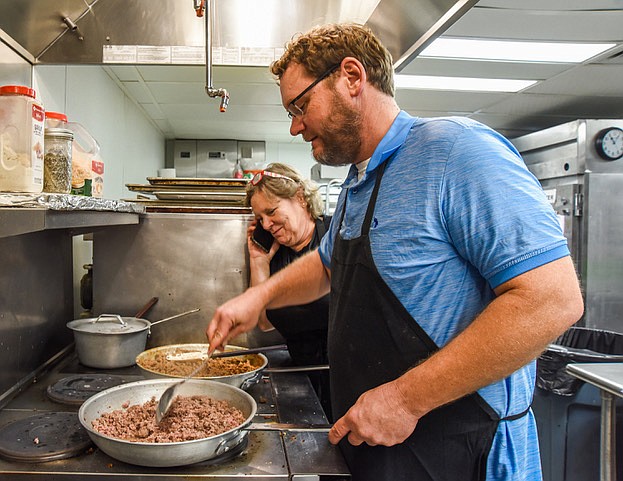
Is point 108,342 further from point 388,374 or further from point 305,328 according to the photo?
point 388,374

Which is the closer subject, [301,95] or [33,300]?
[301,95]

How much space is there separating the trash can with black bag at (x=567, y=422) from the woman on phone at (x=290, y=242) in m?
0.91

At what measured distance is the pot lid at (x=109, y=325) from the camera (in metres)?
1.59

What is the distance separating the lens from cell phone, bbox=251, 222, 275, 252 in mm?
1926

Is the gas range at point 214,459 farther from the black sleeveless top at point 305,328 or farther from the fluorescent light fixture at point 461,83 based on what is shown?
the fluorescent light fixture at point 461,83

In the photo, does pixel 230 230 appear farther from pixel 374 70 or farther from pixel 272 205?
pixel 374 70

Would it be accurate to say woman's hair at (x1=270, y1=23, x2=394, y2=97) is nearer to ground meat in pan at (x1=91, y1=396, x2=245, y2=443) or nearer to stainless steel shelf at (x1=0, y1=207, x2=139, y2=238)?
stainless steel shelf at (x1=0, y1=207, x2=139, y2=238)

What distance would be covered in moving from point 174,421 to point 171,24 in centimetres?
140

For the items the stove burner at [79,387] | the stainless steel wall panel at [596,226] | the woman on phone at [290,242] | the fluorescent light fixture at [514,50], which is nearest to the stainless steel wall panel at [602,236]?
the stainless steel wall panel at [596,226]

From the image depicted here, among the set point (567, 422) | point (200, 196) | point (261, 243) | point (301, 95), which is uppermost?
point (301, 95)

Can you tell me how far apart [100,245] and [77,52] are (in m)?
0.71

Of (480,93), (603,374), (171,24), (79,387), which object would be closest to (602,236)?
(480,93)

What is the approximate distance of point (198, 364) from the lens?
159 cm

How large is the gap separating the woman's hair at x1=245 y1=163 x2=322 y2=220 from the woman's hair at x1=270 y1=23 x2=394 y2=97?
76 centimetres
